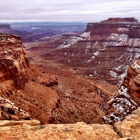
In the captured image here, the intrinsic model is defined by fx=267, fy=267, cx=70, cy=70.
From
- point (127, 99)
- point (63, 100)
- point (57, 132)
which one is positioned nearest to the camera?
point (57, 132)

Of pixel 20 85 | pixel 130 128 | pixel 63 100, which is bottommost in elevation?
pixel 63 100

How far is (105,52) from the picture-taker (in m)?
124

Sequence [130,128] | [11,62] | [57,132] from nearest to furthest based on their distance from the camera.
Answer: [57,132] → [130,128] → [11,62]

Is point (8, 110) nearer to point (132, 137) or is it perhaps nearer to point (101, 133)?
point (101, 133)

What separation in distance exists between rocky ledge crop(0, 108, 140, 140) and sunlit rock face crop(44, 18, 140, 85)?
71144 millimetres

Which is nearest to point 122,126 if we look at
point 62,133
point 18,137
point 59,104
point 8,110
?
point 62,133

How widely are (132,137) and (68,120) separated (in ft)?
85.9

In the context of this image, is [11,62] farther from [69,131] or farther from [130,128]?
[130,128]

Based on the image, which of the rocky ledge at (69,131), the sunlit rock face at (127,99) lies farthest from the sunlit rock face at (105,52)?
the rocky ledge at (69,131)

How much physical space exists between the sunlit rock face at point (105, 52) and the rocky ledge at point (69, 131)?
71144 mm

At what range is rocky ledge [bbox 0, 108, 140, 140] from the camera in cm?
1728

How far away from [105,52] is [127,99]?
93087 millimetres

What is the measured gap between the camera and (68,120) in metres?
42.4

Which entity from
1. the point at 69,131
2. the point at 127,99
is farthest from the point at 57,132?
the point at 127,99
